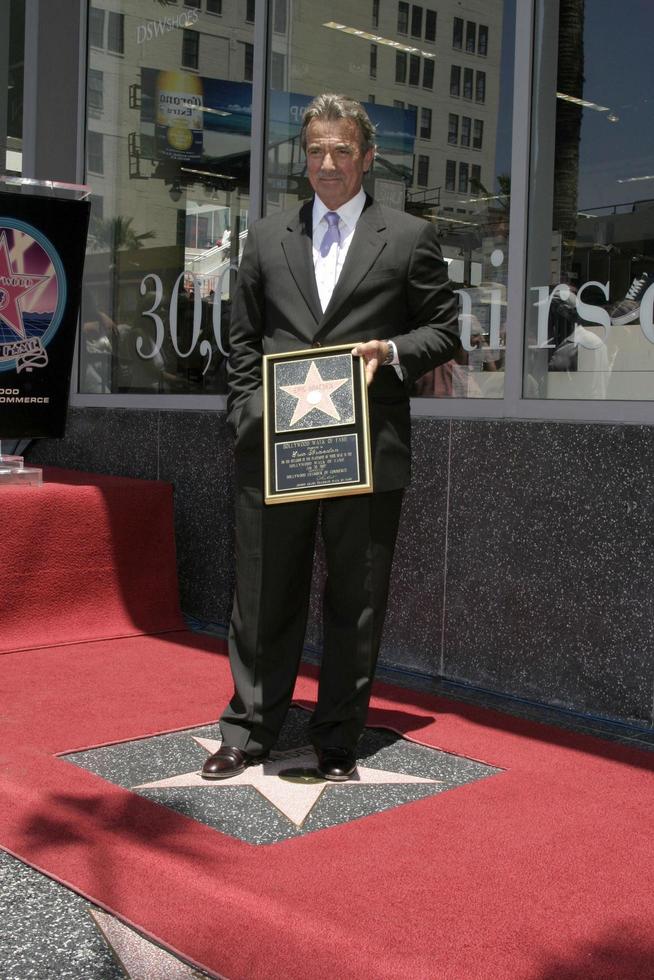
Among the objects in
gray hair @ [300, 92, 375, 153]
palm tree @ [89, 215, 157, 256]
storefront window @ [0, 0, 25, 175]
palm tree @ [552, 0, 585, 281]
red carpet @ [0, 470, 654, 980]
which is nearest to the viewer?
red carpet @ [0, 470, 654, 980]

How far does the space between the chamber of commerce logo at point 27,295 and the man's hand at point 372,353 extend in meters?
2.73

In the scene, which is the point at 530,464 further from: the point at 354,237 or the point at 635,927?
the point at 635,927

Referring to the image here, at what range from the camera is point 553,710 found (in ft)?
14.2

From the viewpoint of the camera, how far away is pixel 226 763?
3396 millimetres

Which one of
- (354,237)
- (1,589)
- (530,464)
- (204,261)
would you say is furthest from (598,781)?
(204,261)

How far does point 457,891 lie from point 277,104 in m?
4.60

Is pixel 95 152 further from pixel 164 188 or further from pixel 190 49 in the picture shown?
pixel 190 49

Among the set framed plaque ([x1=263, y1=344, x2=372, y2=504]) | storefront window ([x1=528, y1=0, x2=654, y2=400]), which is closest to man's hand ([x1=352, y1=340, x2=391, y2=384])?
framed plaque ([x1=263, y1=344, x2=372, y2=504])

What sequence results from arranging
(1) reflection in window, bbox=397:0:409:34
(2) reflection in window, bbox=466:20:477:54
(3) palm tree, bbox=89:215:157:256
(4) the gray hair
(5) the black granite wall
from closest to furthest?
(4) the gray hair → (5) the black granite wall → (2) reflection in window, bbox=466:20:477:54 → (1) reflection in window, bbox=397:0:409:34 → (3) palm tree, bbox=89:215:157:256

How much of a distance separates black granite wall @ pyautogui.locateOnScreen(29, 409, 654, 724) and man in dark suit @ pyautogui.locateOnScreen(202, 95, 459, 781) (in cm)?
109

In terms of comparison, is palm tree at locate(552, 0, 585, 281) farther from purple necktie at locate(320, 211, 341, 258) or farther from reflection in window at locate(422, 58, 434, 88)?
purple necktie at locate(320, 211, 341, 258)

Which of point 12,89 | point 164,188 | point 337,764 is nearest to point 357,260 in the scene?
point 337,764

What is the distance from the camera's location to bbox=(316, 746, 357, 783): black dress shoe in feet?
11.2

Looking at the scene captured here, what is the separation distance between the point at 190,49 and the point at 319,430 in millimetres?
4327
